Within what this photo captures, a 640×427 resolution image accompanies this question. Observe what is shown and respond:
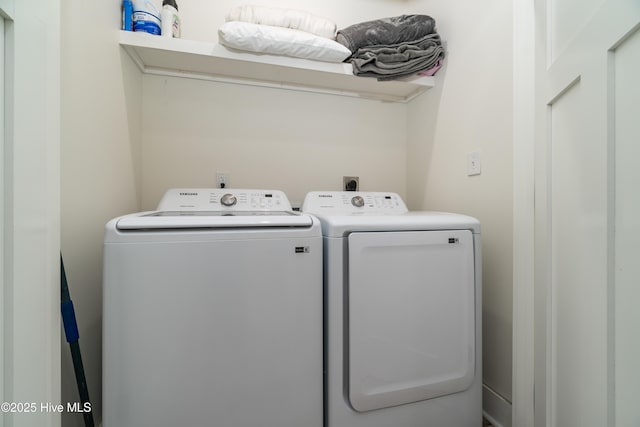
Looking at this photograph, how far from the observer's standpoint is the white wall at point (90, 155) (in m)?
0.86

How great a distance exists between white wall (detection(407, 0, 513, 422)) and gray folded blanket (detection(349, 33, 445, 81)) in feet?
0.37

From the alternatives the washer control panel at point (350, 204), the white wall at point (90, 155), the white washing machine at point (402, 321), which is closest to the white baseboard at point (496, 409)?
the white washing machine at point (402, 321)

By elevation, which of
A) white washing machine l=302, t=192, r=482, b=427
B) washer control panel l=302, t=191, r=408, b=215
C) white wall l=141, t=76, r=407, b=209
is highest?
white wall l=141, t=76, r=407, b=209

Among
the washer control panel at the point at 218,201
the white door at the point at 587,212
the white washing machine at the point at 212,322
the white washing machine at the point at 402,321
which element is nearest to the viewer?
the white door at the point at 587,212

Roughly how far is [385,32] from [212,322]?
66.0 inches

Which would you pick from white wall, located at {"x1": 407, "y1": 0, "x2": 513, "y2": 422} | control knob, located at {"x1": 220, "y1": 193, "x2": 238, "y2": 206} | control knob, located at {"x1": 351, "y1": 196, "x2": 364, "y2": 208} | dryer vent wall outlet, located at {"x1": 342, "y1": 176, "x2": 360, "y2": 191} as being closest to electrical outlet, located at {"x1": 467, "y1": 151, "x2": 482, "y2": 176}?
white wall, located at {"x1": 407, "y1": 0, "x2": 513, "y2": 422}

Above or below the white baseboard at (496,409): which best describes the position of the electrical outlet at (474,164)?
above

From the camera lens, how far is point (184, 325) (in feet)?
2.74

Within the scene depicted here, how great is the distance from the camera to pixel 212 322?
857mm

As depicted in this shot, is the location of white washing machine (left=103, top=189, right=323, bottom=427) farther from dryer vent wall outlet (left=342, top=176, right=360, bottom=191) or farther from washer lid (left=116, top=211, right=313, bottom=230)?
dryer vent wall outlet (left=342, top=176, right=360, bottom=191)

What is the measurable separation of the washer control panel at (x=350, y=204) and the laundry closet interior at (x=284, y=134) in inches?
13.7

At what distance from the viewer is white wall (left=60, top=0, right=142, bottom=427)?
86cm

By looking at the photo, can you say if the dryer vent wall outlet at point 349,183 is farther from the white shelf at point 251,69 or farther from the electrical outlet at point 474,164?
the electrical outlet at point 474,164

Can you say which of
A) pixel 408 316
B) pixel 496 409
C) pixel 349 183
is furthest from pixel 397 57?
pixel 496 409
